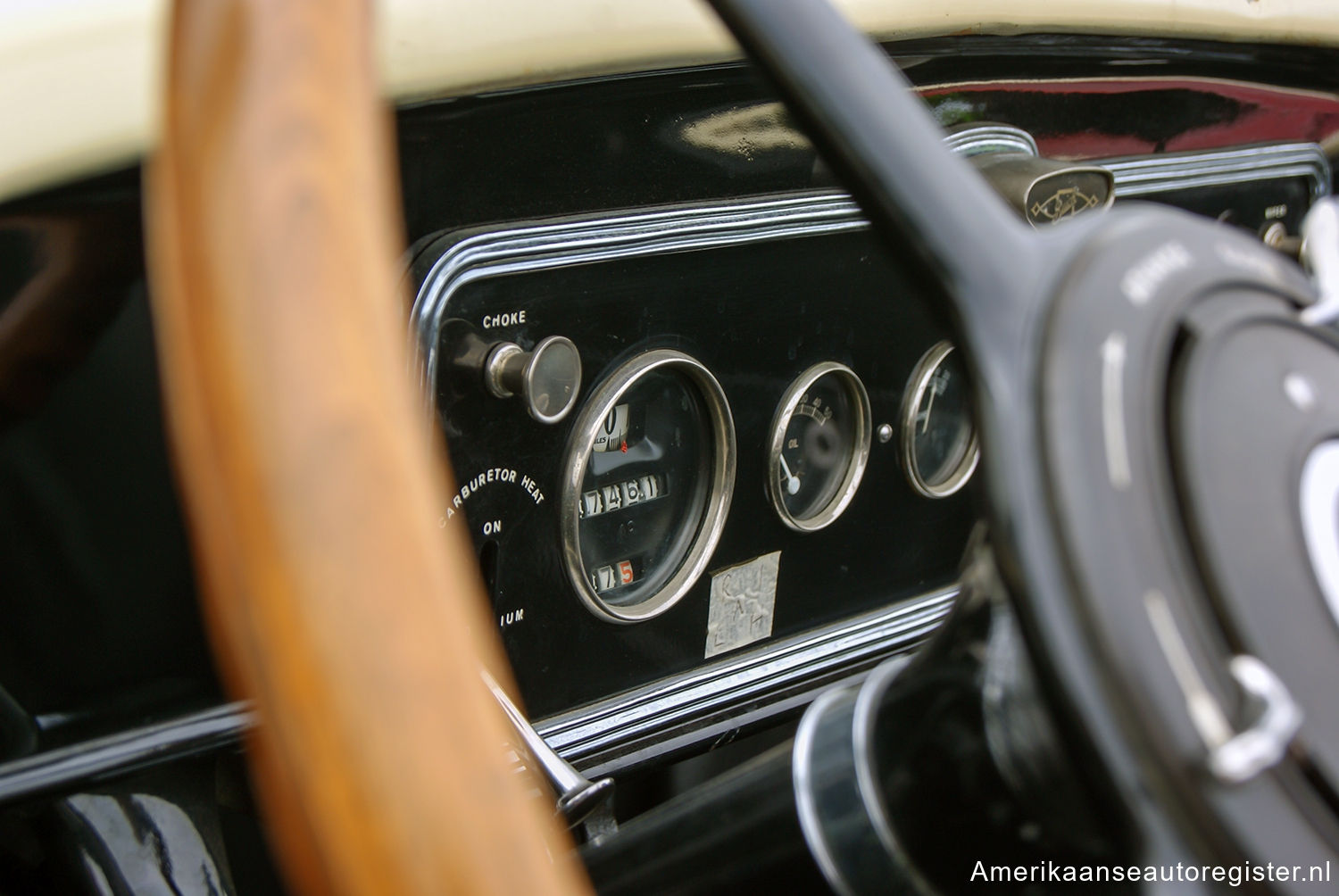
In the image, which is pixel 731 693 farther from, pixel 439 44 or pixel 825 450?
pixel 439 44

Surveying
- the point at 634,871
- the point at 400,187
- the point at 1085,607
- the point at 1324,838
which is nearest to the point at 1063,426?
the point at 1085,607

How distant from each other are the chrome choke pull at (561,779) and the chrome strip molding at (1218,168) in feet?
3.49

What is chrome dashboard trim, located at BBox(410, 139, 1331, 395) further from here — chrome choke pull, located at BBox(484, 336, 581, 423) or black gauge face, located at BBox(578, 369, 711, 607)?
black gauge face, located at BBox(578, 369, 711, 607)

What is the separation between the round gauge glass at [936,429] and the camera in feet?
4.87

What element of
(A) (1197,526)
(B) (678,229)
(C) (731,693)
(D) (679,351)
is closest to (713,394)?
(D) (679,351)

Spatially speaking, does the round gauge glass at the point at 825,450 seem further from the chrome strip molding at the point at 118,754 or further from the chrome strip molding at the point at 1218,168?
the chrome strip molding at the point at 118,754

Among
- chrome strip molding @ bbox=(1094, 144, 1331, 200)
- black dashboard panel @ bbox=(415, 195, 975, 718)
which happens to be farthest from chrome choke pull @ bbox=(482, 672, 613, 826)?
chrome strip molding @ bbox=(1094, 144, 1331, 200)

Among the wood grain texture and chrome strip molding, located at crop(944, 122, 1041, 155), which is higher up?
chrome strip molding, located at crop(944, 122, 1041, 155)

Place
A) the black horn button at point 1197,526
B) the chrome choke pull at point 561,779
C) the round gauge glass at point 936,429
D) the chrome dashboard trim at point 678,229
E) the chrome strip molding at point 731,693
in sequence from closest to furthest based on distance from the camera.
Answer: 1. the black horn button at point 1197,526
2. the chrome choke pull at point 561,779
3. the chrome dashboard trim at point 678,229
4. the chrome strip molding at point 731,693
5. the round gauge glass at point 936,429

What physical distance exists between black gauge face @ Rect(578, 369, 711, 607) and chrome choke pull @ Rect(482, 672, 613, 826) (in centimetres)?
Answer: 42

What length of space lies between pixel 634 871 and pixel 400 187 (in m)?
0.60

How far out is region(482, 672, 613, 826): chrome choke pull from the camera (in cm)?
78

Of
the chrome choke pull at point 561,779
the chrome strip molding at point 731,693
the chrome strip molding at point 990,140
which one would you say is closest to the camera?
the chrome choke pull at point 561,779

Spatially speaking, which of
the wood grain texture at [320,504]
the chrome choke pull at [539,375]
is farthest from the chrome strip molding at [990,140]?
the wood grain texture at [320,504]
